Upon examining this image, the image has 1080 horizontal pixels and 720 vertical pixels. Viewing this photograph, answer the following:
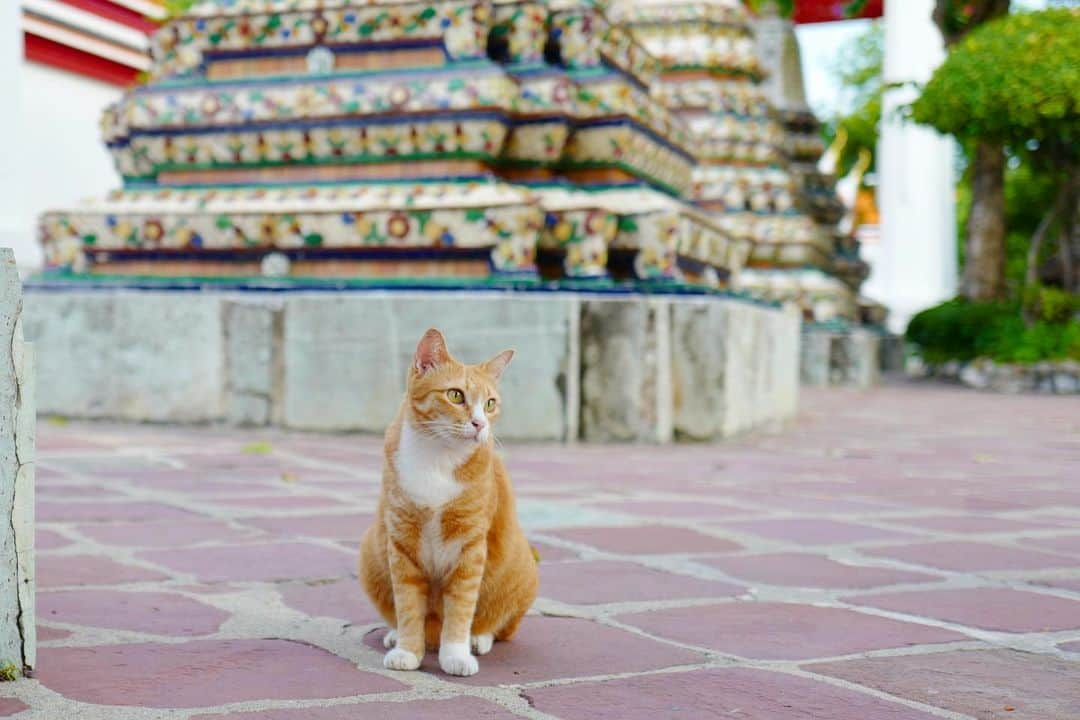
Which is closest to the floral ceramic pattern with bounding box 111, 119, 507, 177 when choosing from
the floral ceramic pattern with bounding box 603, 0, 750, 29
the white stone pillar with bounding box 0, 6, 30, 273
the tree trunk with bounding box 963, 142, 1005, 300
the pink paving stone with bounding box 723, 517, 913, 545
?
the pink paving stone with bounding box 723, 517, 913, 545

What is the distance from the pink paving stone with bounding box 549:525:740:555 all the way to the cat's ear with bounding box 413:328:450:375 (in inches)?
44.4

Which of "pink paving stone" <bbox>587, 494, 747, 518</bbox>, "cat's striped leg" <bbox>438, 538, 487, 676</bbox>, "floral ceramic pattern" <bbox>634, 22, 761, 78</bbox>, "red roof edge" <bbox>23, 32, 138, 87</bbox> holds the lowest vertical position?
"pink paving stone" <bbox>587, 494, 747, 518</bbox>

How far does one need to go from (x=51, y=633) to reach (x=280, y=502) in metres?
1.58

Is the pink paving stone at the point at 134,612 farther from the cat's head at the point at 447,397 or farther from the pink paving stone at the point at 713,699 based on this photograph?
the pink paving stone at the point at 713,699

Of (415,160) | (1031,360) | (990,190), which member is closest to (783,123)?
(990,190)

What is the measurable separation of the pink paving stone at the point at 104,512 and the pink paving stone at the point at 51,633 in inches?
47.3

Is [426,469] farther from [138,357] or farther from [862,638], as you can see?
[138,357]

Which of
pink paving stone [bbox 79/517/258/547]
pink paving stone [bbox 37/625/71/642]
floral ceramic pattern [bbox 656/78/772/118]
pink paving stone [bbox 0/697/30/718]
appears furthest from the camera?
floral ceramic pattern [bbox 656/78/772/118]

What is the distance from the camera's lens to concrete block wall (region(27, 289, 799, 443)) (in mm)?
5238

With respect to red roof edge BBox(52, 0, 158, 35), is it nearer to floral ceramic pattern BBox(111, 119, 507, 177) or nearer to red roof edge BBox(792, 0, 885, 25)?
floral ceramic pattern BBox(111, 119, 507, 177)

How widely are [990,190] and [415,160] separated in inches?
381

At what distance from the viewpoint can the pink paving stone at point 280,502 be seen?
143 inches

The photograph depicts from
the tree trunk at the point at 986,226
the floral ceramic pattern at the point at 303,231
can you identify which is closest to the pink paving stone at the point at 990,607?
the floral ceramic pattern at the point at 303,231

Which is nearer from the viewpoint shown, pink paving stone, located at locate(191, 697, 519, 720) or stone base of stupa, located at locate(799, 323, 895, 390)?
pink paving stone, located at locate(191, 697, 519, 720)
